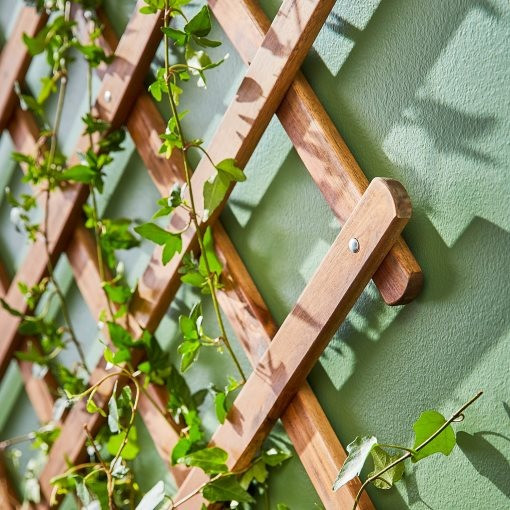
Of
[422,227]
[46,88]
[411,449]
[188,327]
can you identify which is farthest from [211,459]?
[46,88]

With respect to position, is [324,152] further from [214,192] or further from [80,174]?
[80,174]

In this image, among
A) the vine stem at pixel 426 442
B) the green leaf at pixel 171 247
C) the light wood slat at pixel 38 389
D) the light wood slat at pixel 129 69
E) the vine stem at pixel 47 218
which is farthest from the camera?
the light wood slat at pixel 38 389

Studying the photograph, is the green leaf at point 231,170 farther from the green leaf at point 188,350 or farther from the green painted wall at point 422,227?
the green leaf at point 188,350

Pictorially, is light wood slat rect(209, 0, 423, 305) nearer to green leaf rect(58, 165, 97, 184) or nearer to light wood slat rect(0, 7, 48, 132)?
green leaf rect(58, 165, 97, 184)

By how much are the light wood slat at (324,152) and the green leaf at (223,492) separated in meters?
0.31

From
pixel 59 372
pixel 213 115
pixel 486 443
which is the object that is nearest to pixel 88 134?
pixel 213 115

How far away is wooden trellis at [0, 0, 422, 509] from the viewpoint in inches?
32.6

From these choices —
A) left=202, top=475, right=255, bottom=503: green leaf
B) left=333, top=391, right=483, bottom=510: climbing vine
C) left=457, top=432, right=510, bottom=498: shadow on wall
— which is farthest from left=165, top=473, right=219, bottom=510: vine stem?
left=457, top=432, right=510, bottom=498: shadow on wall

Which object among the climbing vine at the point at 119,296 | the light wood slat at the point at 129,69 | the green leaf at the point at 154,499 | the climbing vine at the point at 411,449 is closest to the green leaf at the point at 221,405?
the climbing vine at the point at 119,296

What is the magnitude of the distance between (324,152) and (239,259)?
23 centimetres

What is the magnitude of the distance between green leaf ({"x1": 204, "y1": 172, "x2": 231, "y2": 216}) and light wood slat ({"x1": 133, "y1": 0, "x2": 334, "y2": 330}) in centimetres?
4

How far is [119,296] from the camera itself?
3.85 ft

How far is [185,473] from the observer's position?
111 centimetres

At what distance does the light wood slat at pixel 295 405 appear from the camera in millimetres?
893
